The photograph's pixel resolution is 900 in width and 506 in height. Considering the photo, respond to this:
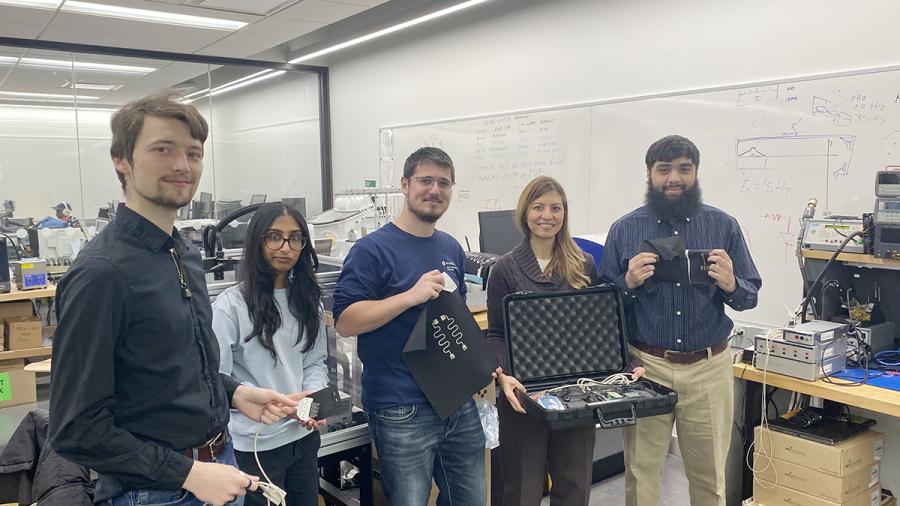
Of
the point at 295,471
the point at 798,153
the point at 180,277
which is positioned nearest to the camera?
the point at 180,277

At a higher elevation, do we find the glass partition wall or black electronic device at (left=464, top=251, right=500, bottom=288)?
the glass partition wall

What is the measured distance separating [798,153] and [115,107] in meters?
5.36

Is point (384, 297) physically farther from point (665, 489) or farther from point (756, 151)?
point (756, 151)

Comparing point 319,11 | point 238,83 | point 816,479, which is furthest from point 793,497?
point 238,83

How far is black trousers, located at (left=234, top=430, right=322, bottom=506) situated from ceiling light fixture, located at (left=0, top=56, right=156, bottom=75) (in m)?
6.08

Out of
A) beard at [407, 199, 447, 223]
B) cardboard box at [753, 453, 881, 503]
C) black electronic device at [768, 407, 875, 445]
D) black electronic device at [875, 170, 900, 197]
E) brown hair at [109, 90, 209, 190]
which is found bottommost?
cardboard box at [753, 453, 881, 503]

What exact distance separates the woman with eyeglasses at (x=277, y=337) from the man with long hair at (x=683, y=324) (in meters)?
1.08

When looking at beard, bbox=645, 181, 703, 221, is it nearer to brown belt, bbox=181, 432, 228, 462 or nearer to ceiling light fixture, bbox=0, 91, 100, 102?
brown belt, bbox=181, 432, 228, 462

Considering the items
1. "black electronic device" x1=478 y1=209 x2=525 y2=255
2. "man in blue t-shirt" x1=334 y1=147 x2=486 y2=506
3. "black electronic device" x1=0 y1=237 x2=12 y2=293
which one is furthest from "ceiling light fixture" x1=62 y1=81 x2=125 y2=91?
"man in blue t-shirt" x1=334 y1=147 x2=486 y2=506

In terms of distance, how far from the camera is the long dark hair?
1.73m

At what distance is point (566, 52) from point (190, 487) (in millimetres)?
4118

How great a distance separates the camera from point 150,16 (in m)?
4.98

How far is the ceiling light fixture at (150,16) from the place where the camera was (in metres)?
4.69

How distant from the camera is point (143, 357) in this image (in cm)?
112
